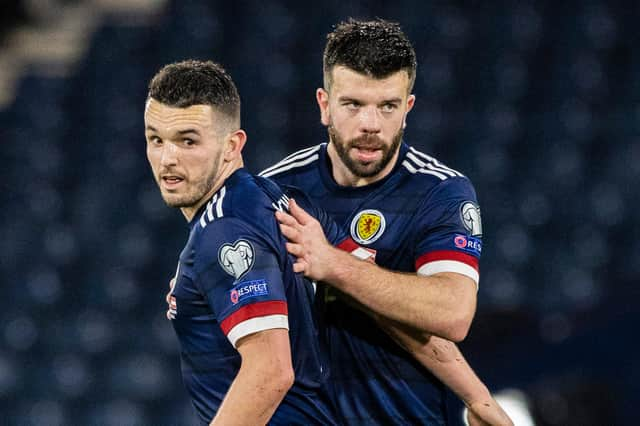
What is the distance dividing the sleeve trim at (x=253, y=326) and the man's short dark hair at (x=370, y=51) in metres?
0.96

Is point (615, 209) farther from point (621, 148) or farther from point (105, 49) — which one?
point (105, 49)

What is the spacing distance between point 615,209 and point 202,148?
458 centimetres

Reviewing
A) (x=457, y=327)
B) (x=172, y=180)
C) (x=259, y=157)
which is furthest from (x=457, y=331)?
(x=259, y=157)

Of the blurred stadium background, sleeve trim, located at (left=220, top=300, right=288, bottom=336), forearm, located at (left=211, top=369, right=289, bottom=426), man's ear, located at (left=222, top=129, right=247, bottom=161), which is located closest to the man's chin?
man's ear, located at (left=222, top=129, right=247, bottom=161)

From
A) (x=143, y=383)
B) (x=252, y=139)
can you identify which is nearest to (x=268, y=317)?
(x=143, y=383)

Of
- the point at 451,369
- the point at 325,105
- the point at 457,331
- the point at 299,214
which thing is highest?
the point at 325,105

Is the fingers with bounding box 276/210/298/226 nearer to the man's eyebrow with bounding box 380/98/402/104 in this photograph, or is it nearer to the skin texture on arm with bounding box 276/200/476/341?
the skin texture on arm with bounding box 276/200/476/341

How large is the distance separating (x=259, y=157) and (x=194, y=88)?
416cm

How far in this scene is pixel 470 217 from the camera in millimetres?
2951

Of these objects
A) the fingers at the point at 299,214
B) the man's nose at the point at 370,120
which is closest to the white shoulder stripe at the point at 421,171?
the man's nose at the point at 370,120

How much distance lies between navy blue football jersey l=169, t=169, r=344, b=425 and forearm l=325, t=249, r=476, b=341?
0.39 ft

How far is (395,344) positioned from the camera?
2953mm

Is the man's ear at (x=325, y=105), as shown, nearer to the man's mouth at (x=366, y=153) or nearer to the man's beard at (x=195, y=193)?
the man's mouth at (x=366, y=153)

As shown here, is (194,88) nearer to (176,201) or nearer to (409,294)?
(176,201)
